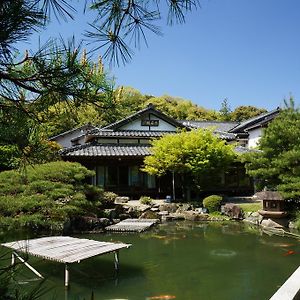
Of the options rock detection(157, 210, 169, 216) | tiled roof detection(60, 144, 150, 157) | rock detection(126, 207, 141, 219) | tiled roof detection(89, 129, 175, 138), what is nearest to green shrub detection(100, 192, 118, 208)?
→ rock detection(126, 207, 141, 219)

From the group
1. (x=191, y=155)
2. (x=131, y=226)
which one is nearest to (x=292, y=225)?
A: (x=131, y=226)

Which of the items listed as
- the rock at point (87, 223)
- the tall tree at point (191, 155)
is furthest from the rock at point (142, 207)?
the rock at point (87, 223)

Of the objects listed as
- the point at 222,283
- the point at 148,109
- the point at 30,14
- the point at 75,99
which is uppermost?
the point at 148,109

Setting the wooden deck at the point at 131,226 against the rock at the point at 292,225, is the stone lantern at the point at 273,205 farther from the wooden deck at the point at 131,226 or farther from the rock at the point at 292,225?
the wooden deck at the point at 131,226

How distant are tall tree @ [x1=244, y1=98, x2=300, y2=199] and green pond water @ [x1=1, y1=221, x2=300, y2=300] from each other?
7.55ft

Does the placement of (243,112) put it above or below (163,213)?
above

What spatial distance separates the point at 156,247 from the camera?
10.4 meters

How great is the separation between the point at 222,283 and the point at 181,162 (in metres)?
10.4

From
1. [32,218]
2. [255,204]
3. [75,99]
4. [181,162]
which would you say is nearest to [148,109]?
[181,162]

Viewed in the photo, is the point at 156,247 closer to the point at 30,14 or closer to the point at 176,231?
the point at 176,231

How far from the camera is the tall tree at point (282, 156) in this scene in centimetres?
1275

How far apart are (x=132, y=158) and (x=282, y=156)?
352 inches

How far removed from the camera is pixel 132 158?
784 inches

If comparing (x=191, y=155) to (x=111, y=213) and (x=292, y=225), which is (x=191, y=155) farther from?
(x=292, y=225)
